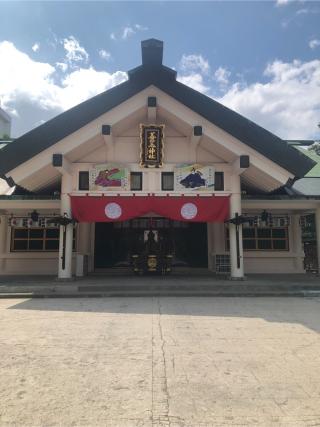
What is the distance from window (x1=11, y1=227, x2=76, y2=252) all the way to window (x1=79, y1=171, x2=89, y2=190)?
323 centimetres

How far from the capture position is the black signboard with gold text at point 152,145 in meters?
11.9

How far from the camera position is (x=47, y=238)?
48.3ft

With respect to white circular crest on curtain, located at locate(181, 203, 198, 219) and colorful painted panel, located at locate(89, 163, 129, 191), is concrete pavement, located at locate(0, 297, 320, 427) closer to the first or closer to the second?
white circular crest on curtain, located at locate(181, 203, 198, 219)

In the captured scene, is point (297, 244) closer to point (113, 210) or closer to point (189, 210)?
point (189, 210)

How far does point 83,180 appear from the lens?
1220 centimetres

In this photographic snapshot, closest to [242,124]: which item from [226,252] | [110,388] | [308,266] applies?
[226,252]

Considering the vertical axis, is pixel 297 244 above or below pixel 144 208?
below

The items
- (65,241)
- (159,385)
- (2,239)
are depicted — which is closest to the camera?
(159,385)

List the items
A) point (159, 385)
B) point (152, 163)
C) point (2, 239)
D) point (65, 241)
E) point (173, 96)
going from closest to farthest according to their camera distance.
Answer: point (159, 385)
point (173, 96)
point (65, 241)
point (152, 163)
point (2, 239)

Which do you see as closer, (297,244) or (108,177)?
(108,177)

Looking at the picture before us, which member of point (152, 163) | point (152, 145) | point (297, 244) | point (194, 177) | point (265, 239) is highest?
point (152, 145)

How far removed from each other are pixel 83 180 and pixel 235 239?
5762 mm

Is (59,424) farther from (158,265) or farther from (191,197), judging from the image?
(158,265)

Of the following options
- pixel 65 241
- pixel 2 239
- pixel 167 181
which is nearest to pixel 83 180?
pixel 65 241
